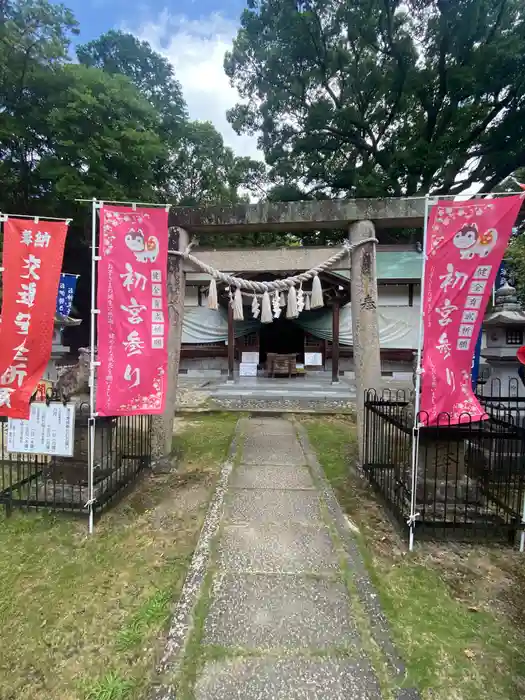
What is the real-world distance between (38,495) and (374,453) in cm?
448

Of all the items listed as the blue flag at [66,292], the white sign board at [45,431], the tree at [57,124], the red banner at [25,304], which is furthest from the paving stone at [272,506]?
the tree at [57,124]

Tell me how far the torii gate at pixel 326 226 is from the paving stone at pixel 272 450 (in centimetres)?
125

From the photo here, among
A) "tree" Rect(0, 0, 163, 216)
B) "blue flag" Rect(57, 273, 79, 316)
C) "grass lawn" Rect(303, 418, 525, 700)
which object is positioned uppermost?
"tree" Rect(0, 0, 163, 216)

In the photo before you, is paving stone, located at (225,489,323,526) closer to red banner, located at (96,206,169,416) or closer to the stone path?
the stone path

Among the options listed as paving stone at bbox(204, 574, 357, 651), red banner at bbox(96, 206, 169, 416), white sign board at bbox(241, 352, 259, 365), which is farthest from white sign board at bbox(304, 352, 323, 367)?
paving stone at bbox(204, 574, 357, 651)

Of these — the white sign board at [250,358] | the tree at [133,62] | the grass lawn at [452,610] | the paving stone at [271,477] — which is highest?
the tree at [133,62]

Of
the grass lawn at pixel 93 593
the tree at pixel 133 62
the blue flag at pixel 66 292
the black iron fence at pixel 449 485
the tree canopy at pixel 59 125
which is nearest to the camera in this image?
the grass lawn at pixel 93 593

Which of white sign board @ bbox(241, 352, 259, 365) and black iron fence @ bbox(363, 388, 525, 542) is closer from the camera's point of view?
black iron fence @ bbox(363, 388, 525, 542)

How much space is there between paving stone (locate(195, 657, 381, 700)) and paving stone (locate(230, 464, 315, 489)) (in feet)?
8.82

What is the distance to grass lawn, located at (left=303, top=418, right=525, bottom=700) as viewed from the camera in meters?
2.24

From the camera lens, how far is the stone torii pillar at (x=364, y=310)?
5371 mm

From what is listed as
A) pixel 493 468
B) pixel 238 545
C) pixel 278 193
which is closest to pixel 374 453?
pixel 493 468

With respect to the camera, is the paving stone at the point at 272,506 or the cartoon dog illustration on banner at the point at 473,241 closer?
the cartoon dog illustration on banner at the point at 473,241

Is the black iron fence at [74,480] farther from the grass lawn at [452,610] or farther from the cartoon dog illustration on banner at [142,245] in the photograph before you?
the grass lawn at [452,610]
